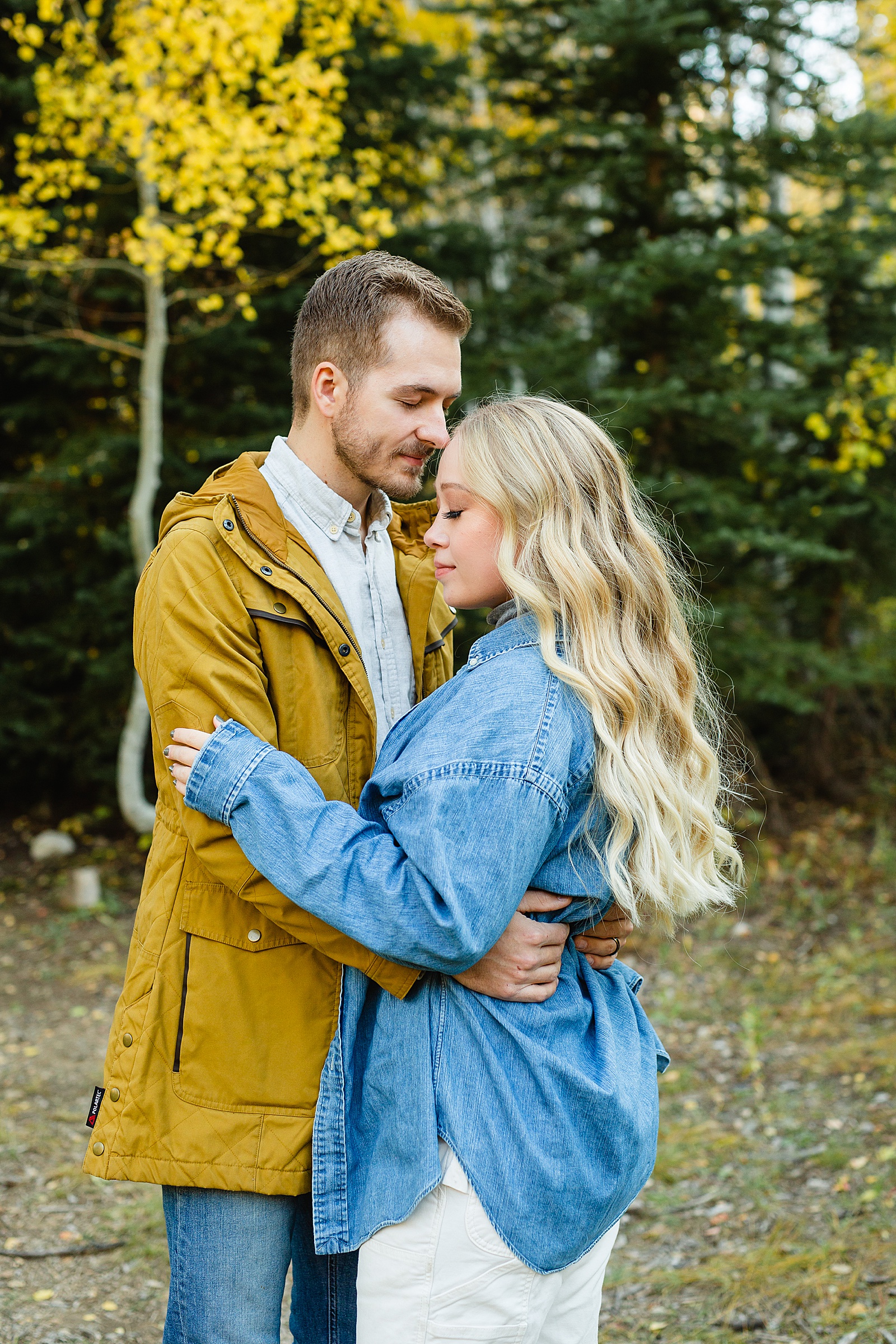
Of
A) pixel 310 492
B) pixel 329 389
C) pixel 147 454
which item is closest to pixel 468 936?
pixel 310 492

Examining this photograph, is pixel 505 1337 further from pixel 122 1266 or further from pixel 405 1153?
pixel 122 1266

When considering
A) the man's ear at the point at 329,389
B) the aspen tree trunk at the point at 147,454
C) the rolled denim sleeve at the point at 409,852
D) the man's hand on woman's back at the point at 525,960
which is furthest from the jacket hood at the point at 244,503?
the aspen tree trunk at the point at 147,454

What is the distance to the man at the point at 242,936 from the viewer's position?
5.69 feet

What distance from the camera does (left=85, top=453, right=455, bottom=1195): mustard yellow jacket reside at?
1.74 m

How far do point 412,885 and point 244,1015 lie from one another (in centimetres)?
49

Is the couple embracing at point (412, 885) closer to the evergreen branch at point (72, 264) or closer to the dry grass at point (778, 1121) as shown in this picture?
the dry grass at point (778, 1121)

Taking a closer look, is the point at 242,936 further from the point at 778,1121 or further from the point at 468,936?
→ the point at 778,1121

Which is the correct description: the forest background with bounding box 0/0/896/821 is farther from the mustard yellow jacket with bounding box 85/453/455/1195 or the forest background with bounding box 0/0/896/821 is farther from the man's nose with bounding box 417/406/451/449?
the mustard yellow jacket with bounding box 85/453/455/1195

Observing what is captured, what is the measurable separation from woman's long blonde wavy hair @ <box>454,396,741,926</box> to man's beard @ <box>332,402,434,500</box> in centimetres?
25

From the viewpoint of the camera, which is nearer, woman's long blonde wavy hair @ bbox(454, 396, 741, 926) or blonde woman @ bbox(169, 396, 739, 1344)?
blonde woman @ bbox(169, 396, 739, 1344)

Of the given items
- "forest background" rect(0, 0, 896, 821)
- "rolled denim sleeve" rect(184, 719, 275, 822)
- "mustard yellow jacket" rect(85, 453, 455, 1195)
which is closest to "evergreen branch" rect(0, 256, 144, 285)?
"forest background" rect(0, 0, 896, 821)

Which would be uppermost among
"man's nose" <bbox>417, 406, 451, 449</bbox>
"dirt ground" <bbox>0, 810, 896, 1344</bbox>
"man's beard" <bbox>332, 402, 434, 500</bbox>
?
"man's nose" <bbox>417, 406, 451, 449</bbox>

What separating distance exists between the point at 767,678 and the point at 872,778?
164 centimetres

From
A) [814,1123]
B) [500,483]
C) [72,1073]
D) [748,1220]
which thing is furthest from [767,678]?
[500,483]
